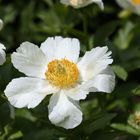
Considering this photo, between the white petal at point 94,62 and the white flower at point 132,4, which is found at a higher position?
the white petal at point 94,62

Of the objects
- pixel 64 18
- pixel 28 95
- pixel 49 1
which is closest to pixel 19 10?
pixel 49 1

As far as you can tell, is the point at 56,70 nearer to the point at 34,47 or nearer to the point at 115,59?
the point at 34,47

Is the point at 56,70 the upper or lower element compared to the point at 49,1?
upper

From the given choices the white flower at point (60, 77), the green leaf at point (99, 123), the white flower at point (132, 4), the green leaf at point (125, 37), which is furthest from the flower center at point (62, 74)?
the green leaf at point (125, 37)

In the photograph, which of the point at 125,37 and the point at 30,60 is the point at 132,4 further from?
the point at 30,60

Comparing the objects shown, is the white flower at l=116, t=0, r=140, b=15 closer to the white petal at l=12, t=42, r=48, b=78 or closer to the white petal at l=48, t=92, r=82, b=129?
the white petal at l=12, t=42, r=48, b=78

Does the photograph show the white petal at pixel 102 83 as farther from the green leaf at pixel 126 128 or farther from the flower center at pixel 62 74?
the green leaf at pixel 126 128
